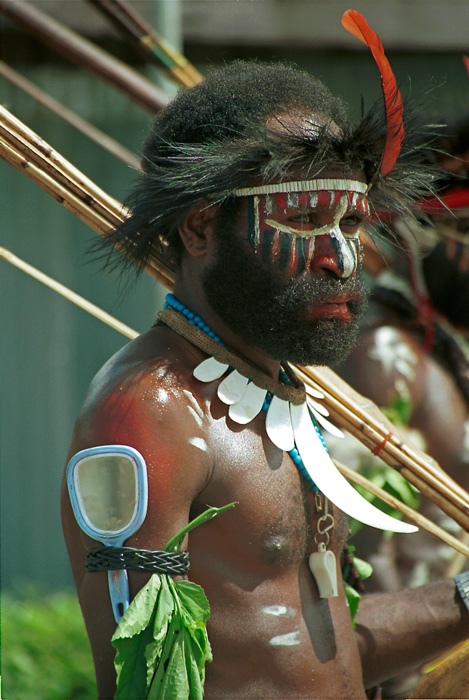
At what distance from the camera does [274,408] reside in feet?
5.23

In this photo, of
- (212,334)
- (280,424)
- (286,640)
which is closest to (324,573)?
(286,640)

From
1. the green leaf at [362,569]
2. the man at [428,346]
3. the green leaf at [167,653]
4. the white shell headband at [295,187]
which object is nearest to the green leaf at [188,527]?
the green leaf at [167,653]

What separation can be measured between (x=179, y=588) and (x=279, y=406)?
440mm

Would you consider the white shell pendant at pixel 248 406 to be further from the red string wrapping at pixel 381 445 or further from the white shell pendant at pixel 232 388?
the red string wrapping at pixel 381 445

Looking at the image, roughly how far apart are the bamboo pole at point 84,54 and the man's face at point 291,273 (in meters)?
1.76

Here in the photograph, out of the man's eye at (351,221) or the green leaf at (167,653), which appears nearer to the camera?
the green leaf at (167,653)

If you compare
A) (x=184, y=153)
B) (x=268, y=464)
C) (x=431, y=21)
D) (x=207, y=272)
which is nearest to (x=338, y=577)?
(x=268, y=464)

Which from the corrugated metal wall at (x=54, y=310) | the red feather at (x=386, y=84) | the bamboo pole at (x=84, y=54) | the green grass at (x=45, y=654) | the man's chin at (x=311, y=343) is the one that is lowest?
the green grass at (x=45, y=654)

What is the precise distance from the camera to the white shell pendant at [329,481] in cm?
152

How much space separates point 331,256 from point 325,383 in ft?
1.35

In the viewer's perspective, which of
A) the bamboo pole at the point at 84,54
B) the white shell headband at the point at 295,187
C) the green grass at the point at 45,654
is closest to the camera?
the white shell headband at the point at 295,187

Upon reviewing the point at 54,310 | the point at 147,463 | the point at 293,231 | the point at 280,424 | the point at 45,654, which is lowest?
the point at 45,654

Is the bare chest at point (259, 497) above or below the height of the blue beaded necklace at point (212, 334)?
below

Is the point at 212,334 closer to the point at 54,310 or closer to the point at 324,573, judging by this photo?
the point at 324,573
